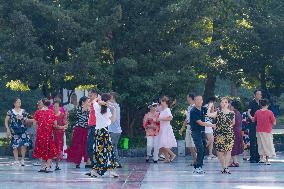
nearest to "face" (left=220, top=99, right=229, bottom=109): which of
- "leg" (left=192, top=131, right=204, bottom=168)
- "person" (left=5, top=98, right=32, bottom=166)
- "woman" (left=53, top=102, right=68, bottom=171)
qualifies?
"leg" (left=192, top=131, right=204, bottom=168)

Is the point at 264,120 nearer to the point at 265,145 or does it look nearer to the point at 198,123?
the point at 265,145

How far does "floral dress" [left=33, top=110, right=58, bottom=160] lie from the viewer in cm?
1622

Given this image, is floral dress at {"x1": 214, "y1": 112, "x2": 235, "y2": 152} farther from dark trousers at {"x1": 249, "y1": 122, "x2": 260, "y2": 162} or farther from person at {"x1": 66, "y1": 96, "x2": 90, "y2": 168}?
person at {"x1": 66, "y1": 96, "x2": 90, "y2": 168}

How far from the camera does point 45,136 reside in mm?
16312

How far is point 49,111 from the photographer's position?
1628 centimetres

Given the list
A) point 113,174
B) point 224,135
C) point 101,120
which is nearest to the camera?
point 101,120

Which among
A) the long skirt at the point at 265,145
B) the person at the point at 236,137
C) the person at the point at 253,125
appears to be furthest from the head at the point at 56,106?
the long skirt at the point at 265,145

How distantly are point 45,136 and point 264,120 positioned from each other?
5.67 metres

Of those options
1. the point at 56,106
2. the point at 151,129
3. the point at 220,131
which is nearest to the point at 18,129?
the point at 56,106

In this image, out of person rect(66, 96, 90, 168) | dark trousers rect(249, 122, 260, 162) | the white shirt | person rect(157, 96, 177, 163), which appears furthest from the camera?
person rect(157, 96, 177, 163)

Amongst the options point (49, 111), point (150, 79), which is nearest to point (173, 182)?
point (49, 111)

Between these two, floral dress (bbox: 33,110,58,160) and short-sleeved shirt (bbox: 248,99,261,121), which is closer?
floral dress (bbox: 33,110,58,160)

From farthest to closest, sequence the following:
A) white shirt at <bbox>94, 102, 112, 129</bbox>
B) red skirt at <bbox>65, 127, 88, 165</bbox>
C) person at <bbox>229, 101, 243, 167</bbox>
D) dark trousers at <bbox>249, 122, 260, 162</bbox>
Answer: dark trousers at <bbox>249, 122, 260, 162</bbox>, person at <bbox>229, 101, 243, 167</bbox>, red skirt at <bbox>65, 127, 88, 165</bbox>, white shirt at <bbox>94, 102, 112, 129</bbox>

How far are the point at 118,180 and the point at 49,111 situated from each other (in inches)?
113
